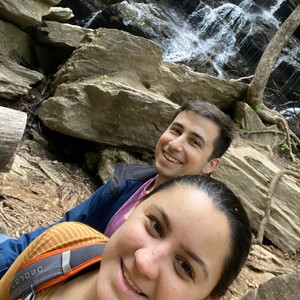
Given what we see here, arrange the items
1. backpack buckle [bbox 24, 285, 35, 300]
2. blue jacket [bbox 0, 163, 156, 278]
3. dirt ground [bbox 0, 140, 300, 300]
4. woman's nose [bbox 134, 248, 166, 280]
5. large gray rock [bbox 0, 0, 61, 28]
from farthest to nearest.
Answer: large gray rock [bbox 0, 0, 61, 28] < dirt ground [bbox 0, 140, 300, 300] < blue jacket [bbox 0, 163, 156, 278] < backpack buckle [bbox 24, 285, 35, 300] < woman's nose [bbox 134, 248, 166, 280]

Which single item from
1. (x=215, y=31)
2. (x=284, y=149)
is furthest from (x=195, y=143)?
(x=215, y=31)

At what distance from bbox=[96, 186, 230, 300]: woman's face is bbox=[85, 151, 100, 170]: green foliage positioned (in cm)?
478

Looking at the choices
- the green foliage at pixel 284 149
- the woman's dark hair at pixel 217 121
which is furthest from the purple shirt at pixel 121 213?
the green foliage at pixel 284 149

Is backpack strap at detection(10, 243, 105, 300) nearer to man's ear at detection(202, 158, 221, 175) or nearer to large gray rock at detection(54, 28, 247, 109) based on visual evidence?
man's ear at detection(202, 158, 221, 175)

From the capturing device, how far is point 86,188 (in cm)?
538

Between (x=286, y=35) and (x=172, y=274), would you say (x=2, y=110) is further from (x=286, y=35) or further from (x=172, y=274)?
(x=286, y=35)

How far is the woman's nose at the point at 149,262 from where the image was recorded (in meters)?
1.12

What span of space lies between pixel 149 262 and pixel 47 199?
141 inches

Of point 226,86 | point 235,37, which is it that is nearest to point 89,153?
point 226,86

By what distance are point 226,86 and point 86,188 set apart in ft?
10.8

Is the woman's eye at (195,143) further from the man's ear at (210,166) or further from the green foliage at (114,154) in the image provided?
the green foliage at (114,154)

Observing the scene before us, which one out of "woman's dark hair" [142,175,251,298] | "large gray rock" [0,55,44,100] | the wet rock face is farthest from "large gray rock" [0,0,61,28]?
"woman's dark hair" [142,175,251,298]

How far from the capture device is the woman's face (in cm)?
112

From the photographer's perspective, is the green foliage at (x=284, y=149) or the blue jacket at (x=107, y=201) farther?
the green foliage at (x=284, y=149)
